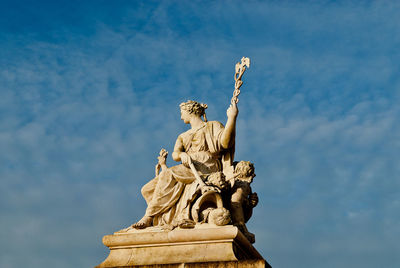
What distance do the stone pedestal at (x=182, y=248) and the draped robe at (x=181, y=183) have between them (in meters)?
0.57

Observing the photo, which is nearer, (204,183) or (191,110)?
(204,183)

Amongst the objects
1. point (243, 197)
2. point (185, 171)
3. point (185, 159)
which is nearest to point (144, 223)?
point (185, 171)

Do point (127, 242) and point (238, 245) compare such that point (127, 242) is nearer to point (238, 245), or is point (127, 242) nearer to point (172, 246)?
point (172, 246)

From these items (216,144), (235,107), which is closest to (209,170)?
(216,144)

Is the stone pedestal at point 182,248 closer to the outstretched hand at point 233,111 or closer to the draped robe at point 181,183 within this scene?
the draped robe at point 181,183

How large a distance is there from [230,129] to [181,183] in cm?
163

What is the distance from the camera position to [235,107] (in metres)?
13.7

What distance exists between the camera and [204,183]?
43.6 feet

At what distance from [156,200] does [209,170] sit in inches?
54.1

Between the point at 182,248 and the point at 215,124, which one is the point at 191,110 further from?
the point at 182,248

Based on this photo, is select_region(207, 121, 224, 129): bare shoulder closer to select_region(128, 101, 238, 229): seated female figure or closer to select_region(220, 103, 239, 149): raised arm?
select_region(128, 101, 238, 229): seated female figure

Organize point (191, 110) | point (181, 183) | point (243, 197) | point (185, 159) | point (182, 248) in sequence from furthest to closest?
point (191, 110) → point (185, 159) → point (181, 183) → point (243, 197) → point (182, 248)

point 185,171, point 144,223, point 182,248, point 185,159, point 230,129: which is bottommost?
point 182,248

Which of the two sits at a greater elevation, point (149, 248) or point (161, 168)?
point (161, 168)
